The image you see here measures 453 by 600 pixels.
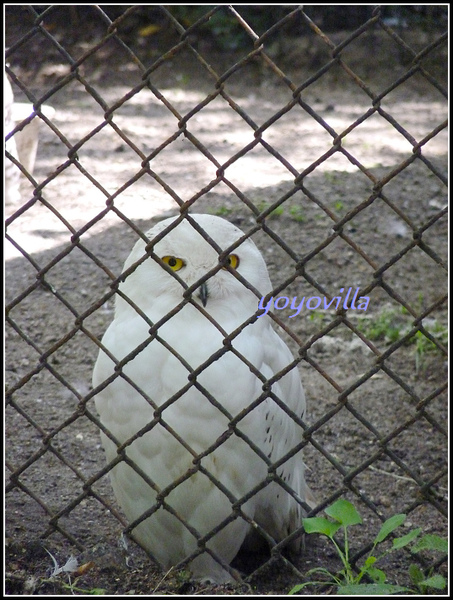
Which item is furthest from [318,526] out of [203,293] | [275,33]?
[275,33]

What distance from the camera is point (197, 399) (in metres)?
2.32

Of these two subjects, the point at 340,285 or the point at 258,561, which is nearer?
the point at 258,561

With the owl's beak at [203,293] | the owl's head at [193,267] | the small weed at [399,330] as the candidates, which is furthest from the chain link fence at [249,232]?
the owl's beak at [203,293]

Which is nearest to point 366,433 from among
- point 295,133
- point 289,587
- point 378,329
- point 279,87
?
point 378,329

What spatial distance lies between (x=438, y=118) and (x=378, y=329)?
3.81 metres

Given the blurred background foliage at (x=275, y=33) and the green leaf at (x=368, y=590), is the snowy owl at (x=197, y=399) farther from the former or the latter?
the blurred background foliage at (x=275, y=33)

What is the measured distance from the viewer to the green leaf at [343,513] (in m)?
1.94

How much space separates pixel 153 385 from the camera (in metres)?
2.35

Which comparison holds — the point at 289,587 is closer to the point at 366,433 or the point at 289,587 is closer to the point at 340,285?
the point at 366,433

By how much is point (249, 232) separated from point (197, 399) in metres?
0.75

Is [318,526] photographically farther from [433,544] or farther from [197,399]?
[197,399]

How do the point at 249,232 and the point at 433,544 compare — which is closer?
the point at 249,232

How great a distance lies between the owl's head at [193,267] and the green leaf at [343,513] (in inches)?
32.4

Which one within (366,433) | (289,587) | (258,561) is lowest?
(366,433)
